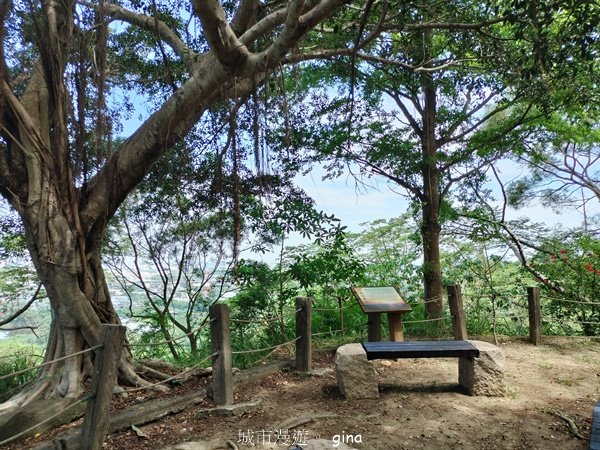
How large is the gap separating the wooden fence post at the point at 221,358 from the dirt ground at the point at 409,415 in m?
0.23

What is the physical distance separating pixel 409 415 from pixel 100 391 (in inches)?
91.8

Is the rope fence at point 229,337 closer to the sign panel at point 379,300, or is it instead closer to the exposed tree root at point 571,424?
the sign panel at point 379,300

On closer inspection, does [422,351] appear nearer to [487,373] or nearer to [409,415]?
[409,415]

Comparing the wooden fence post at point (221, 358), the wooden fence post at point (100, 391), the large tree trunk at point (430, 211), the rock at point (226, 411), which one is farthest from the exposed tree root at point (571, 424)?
the large tree trunk at point (430, 211)

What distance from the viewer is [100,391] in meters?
2.66

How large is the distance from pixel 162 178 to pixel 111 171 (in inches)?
99.8

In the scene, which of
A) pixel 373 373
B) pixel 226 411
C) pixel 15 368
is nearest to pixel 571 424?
pixel 373 373

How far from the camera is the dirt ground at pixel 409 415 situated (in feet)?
9.82

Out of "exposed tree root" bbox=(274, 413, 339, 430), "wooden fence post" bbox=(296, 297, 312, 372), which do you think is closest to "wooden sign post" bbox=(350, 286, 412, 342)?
"wooden fence post" bbox=(296, 297, 312, 372)

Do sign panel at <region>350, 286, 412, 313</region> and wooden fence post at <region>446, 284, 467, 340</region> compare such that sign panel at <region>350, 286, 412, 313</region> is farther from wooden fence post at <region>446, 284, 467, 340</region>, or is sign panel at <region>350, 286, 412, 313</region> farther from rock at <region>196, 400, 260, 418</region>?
rock at <region>196, 400, 260, 418</region>

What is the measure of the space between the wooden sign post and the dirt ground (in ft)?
1.46

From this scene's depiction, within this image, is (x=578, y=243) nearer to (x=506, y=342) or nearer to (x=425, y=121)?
(x=506, y=342)

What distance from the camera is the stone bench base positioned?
3.71 metres

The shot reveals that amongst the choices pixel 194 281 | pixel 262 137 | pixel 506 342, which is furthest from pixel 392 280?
pixel 262 137
